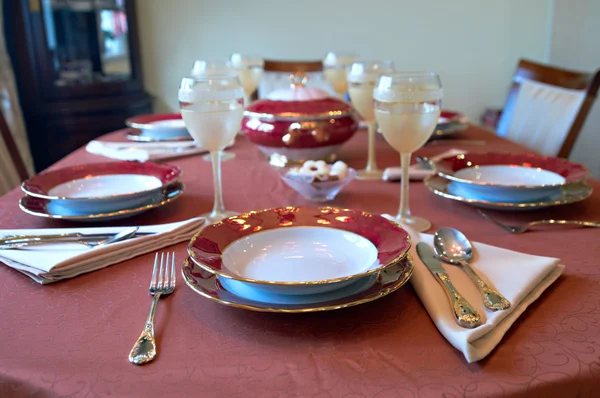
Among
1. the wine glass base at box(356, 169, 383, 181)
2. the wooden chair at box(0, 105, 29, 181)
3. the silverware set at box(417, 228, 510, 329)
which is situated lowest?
the wooden chair at box(0, 105, 29, 181)

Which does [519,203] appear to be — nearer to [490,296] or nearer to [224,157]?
[490,296]

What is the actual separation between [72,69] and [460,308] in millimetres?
2707

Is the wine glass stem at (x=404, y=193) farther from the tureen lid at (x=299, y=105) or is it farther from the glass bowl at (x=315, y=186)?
the tureen lid at (x=299, y=105)

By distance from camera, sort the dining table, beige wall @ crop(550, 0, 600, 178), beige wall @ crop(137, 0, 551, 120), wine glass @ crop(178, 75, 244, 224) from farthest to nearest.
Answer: beige wall @ crop(137, 0, 551, 120), beige wall @ crop(550, 0, 600, 178), wine glass @ crop(178, 75, 244, 224), the dining table

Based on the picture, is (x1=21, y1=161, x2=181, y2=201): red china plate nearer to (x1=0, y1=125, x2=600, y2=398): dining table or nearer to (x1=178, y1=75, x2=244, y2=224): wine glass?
(x1=178, y1=75, x2=244, y2=224): wine glass

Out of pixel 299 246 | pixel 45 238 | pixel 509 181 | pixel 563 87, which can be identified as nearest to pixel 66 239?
pixel 45 238

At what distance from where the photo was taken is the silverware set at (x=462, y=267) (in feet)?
1.74

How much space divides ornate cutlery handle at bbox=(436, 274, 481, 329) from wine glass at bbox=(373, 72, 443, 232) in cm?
22

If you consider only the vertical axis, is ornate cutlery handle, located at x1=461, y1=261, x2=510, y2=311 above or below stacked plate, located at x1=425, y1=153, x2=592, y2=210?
below

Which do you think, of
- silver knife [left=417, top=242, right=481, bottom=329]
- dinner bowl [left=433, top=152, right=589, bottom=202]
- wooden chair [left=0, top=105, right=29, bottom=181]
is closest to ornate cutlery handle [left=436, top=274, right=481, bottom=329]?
silver knife [left=417, top=242, right=481, bottom=329]

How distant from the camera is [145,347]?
1.65ft

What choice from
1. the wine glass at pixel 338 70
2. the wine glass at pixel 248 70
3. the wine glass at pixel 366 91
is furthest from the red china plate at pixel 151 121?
the wine glass at pixel 366 91

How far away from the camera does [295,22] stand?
9.70 feet

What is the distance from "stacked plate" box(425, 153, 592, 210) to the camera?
0.85 metres
